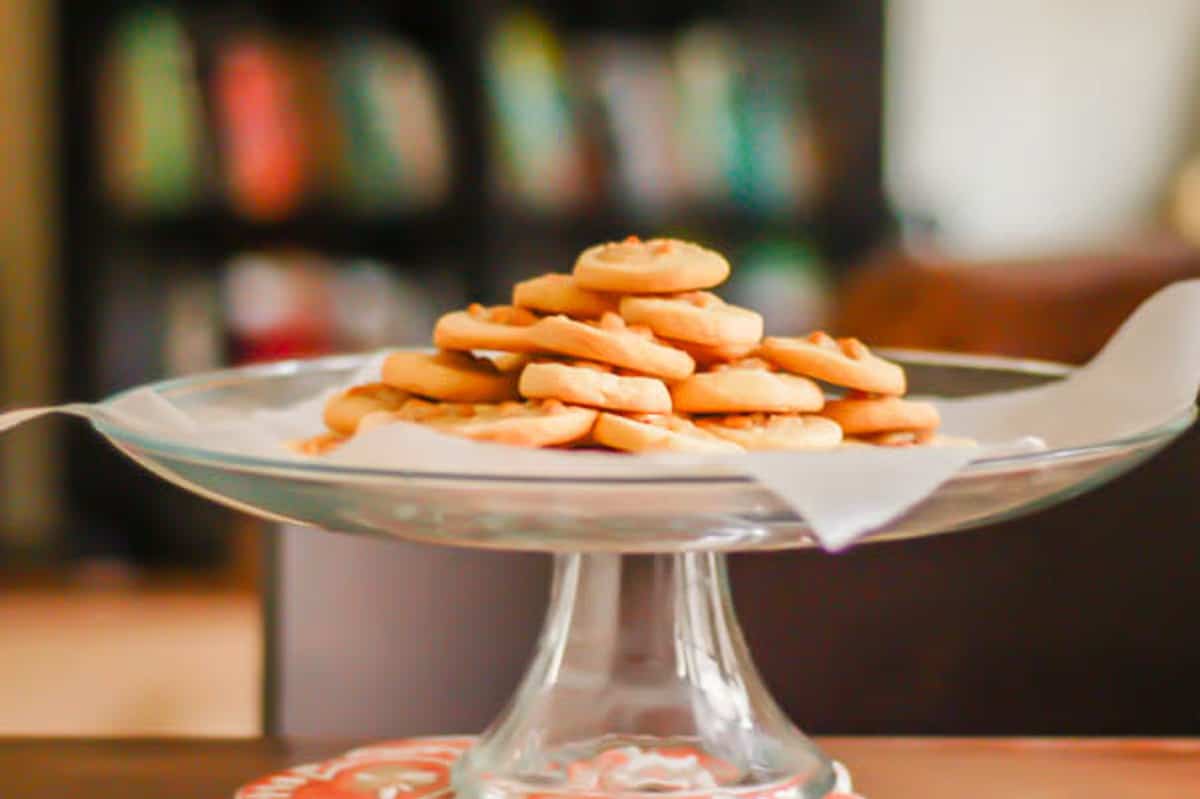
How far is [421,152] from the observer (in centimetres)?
301

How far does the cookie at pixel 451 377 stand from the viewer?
696 millimetres

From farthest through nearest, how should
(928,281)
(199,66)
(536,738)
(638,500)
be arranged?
(199,66), (928,281), (536,738), (638,500)

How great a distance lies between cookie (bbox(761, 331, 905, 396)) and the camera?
0.70 metres

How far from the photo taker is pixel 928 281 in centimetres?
182

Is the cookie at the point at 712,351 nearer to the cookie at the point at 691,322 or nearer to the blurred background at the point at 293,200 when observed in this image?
the cookie at the point at 691,322

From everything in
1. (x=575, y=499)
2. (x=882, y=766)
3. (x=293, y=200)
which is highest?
(x=293, y=200)

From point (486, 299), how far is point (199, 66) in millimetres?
655

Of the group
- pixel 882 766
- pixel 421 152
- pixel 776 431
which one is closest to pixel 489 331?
pixel 776 431

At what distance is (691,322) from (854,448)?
83 mm

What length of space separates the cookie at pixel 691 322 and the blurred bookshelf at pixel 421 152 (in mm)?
2343

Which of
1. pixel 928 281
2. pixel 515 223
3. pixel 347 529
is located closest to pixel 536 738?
pixel 347 529

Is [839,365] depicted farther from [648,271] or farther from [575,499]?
[575,499]

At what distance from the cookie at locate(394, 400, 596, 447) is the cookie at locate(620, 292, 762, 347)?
2.5 inches

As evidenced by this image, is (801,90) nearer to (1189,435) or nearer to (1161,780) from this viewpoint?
(1189,435)
